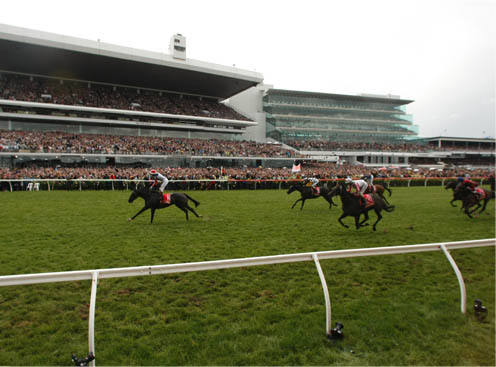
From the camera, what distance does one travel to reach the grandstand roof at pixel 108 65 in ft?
95.6

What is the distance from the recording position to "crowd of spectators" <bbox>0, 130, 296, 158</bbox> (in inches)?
1043

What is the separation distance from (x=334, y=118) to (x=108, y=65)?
3648 cm

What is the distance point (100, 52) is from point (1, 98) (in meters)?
10.1

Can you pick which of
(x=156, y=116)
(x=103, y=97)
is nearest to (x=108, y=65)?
(x=103, y=97)

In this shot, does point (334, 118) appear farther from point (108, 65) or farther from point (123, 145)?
point (123, 145)

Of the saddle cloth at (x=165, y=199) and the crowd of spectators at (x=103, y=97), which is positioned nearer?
the saddle cloth at (x=165, y=199)

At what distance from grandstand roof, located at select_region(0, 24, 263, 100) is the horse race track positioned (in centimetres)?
3019

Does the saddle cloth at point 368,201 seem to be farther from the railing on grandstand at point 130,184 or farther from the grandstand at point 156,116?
the grandstand at point 156,116

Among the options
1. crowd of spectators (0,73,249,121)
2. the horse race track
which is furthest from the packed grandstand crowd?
the horse race track

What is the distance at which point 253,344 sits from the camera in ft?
9.20

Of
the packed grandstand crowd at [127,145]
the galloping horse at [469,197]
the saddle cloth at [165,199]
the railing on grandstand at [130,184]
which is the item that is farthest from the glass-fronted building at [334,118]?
the saddle cloth at [165,199]

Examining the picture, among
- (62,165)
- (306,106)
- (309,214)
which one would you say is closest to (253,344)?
(309,214)

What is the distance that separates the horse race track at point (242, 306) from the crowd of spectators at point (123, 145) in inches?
925

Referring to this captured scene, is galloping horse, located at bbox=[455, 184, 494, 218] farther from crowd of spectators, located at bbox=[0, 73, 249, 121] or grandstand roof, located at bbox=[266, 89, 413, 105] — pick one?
grandstand roof, located at bbox=[266, 89, 413, 105]
